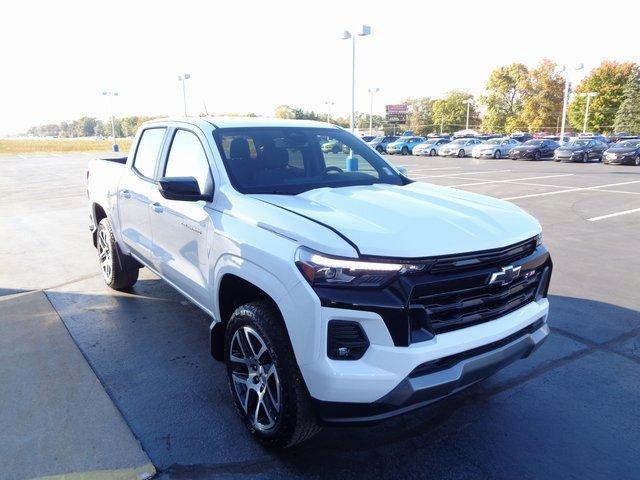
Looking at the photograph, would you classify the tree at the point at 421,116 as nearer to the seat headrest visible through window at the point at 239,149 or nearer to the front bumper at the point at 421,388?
the seat headrest visible through window at the point at 239,149

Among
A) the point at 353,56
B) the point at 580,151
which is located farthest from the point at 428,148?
the point at 353,56

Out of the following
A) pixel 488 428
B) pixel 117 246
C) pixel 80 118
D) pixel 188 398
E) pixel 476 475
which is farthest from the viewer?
pixel 80 118

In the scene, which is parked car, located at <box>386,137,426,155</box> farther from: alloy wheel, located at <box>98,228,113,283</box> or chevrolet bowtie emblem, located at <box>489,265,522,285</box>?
chevrolet bowtie emblem, located at <box>489,265,522,285</box>

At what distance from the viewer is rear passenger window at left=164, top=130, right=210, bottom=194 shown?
A: 11.8ft

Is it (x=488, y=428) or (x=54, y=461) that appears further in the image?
(x=488, y=428)

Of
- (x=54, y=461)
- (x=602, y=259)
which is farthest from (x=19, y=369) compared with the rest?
(x=602, y=259)

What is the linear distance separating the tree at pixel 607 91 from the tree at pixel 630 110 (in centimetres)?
344

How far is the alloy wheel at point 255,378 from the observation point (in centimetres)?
281

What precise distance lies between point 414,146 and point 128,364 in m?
41.7

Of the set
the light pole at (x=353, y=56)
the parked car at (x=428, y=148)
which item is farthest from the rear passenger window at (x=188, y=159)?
the parked car at (x=428, y=148)

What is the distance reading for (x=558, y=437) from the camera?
306 centimetres

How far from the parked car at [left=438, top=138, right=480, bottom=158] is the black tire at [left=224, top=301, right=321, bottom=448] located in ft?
123

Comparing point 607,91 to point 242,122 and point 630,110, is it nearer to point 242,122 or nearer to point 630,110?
point 630,110

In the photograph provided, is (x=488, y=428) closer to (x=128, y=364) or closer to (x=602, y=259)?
(x=128, y=364)
